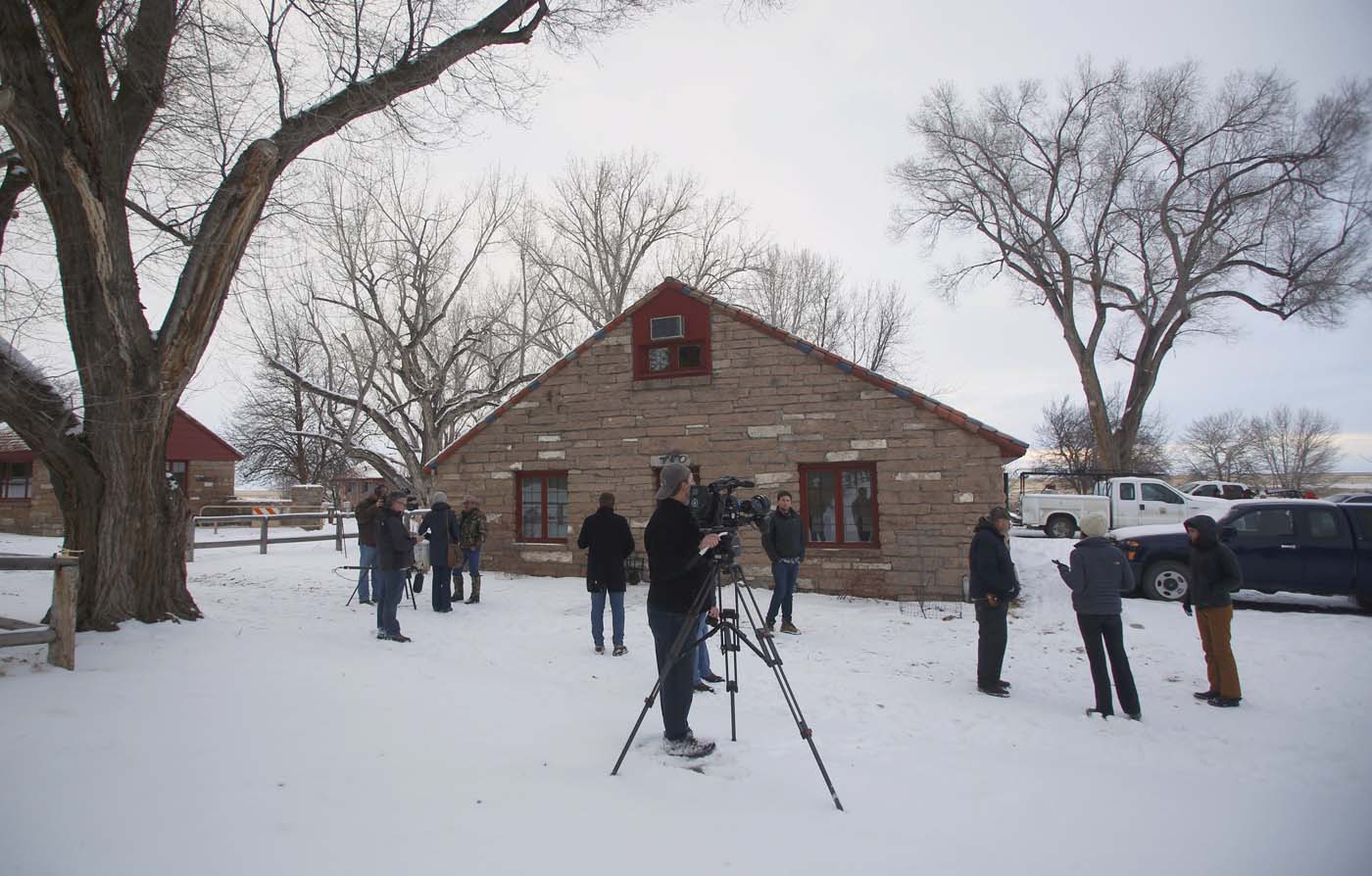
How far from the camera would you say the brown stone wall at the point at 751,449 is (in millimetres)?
10609

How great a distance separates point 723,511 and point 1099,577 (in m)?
3.35

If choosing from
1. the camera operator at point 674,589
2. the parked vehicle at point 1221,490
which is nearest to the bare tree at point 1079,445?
the parked vehicle at point 1221,490

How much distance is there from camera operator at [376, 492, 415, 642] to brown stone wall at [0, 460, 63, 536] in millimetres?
21243

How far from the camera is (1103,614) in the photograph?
5.61m

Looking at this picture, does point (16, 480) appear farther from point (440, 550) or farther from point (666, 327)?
point (666, 327)

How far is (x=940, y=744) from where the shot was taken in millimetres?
4887

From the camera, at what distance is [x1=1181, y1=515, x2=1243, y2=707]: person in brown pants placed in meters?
5.88

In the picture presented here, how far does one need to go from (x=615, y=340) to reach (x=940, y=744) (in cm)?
902

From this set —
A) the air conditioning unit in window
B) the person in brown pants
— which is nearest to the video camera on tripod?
the person in brown pants

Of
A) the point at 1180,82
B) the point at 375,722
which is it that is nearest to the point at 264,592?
the point at 375,722

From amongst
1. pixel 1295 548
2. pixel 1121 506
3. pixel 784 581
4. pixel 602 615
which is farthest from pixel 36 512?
pixel 1121 506

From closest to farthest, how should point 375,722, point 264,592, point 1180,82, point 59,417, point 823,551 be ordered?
1. point 375,722
2. point 59,417
3. point 264,592
4. point 823,551
5. point 1180,82

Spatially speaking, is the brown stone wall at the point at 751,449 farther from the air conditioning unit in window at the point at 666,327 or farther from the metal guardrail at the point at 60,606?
the metal guardrail at the point at 60,606

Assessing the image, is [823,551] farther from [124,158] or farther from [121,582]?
[124,158]
